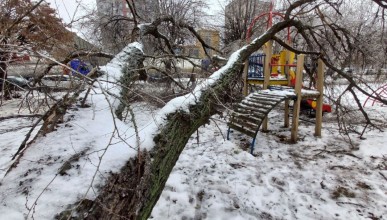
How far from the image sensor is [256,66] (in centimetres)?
718

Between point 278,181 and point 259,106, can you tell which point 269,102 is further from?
point 278,181

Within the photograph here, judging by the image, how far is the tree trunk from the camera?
1.26 m

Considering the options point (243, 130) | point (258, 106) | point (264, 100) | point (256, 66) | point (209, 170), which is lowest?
point (209, 170)

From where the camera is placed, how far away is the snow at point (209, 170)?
1.30m

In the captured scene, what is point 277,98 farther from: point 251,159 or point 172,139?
point 172,139

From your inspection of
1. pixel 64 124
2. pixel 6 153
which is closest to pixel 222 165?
pixel 64 124

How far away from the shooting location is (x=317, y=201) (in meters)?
2.84

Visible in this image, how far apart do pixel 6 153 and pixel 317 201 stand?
5004mm

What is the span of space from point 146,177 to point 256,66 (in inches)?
248

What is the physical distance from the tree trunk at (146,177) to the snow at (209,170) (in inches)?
2.4

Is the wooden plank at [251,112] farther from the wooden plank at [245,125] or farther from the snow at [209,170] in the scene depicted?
the snow at [209,170]

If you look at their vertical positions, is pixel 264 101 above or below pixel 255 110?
above

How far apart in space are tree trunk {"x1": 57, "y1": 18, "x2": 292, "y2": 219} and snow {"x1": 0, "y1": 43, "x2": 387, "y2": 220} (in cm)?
6

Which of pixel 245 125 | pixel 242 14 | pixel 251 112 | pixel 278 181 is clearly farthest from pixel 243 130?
pixel 242 14
